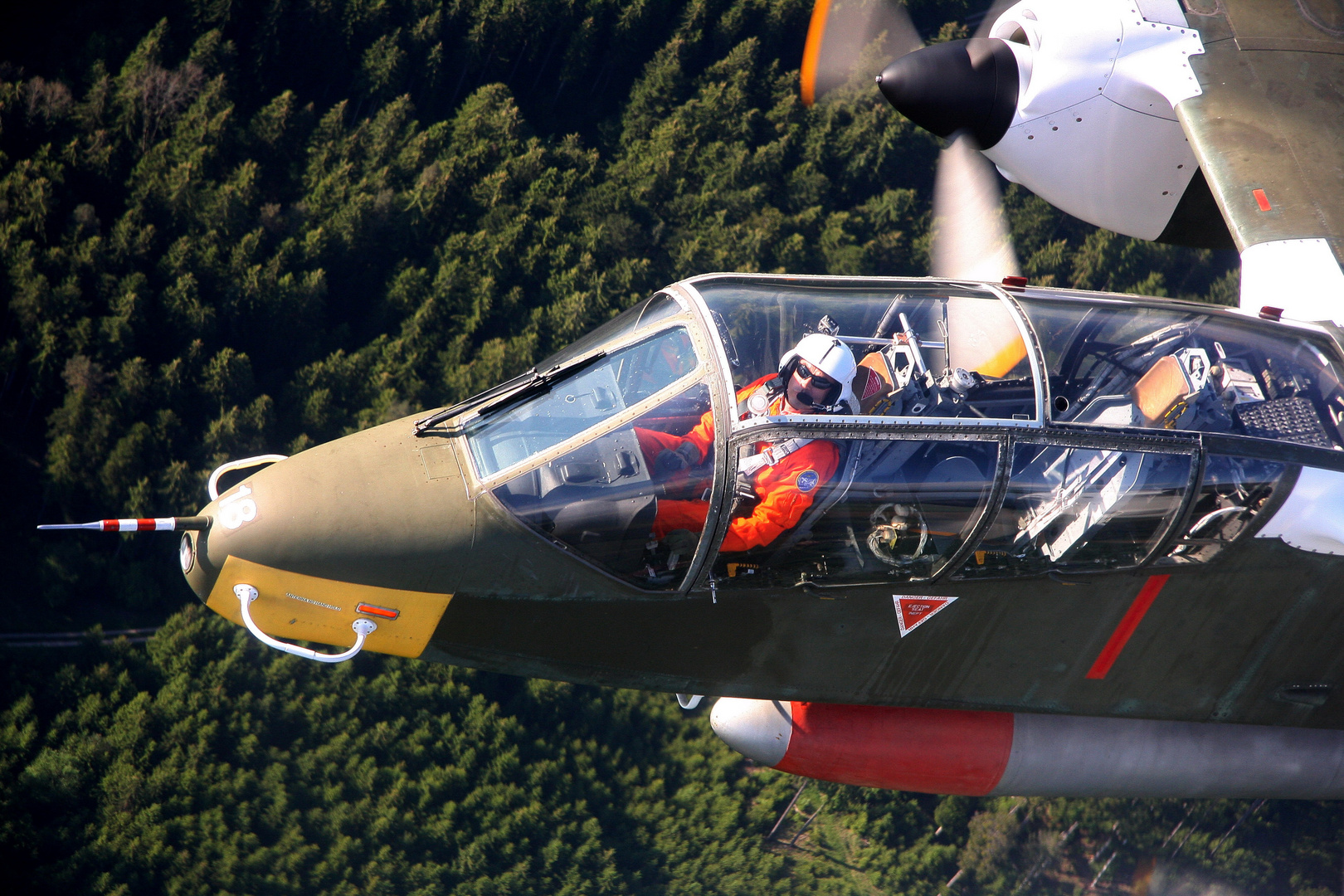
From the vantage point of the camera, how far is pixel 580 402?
6742 millimetres

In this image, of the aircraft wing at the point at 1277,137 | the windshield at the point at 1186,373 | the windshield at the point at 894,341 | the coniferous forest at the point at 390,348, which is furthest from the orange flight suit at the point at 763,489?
the coniferous forest at the point at 390,348

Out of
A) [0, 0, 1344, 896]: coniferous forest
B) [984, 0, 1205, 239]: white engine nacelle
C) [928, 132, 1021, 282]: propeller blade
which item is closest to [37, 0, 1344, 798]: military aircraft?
[928, 132, 1021, 282]: propeller blade

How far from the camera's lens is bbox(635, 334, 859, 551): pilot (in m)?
6.32

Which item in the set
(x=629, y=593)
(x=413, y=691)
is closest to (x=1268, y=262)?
(x=629, y=593)

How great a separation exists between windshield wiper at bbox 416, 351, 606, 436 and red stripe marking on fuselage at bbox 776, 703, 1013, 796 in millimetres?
3482

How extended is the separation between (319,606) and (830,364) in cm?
395

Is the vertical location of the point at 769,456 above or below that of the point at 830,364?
below

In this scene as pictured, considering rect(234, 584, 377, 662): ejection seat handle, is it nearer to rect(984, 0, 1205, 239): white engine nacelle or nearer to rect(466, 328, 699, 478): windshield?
rect(466, 328, 699, 478): windshield

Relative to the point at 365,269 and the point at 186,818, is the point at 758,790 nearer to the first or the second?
the point at 186,818

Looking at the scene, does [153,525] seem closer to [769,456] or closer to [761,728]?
[769,456]

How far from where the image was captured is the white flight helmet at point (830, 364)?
6.64m

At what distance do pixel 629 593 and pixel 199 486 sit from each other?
28883 mm

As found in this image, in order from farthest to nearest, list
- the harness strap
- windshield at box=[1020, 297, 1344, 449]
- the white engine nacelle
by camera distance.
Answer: the white engine nacelle
windshield at box=[1020, 297, 1344, 449]
the harness strap

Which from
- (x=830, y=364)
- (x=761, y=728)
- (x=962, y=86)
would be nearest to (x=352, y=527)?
(x=830, y=364)
